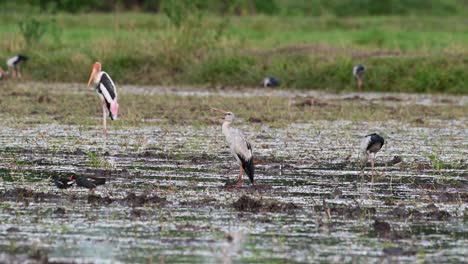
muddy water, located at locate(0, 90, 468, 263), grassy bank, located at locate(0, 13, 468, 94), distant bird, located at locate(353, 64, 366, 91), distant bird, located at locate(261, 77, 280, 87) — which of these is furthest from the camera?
grassy bank, located at locate(0, 13, 468, 94)

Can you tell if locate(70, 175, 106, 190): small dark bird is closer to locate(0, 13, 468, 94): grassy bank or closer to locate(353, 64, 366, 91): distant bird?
locate(353, 64, 366, 91): distant bird

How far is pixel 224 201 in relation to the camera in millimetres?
9344

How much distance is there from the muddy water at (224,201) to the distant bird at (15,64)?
9.26 m

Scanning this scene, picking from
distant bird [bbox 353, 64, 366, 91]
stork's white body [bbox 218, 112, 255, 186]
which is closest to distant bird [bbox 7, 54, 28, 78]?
distant bird [bbox 353, 64, 366, 91]

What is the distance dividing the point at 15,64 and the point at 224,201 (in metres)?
15.2

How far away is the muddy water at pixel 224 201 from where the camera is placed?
742 cm

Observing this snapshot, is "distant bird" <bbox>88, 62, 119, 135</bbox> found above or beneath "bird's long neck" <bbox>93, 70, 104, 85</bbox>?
beneath

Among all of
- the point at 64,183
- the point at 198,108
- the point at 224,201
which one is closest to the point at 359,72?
the point at 198,108

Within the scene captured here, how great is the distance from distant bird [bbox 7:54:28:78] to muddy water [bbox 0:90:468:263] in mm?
9259

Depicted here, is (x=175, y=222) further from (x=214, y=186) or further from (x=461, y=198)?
(x=461, y=198)

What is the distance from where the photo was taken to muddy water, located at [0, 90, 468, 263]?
7.42 metres

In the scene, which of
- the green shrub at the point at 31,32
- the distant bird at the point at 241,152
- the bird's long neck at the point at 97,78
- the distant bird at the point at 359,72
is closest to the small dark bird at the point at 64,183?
the distant bird at the point at 241,152

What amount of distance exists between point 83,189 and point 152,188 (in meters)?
0.64

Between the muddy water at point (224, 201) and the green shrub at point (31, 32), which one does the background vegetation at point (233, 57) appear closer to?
the green shrub at point (31, 32)
